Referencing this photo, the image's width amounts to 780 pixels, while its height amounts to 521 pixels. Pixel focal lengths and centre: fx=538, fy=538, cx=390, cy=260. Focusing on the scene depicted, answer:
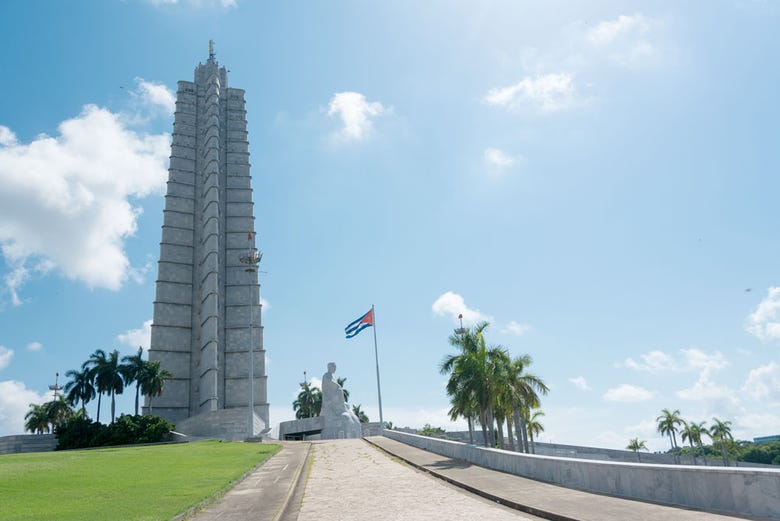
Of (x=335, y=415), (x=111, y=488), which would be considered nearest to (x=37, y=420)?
(x=335, y=415)

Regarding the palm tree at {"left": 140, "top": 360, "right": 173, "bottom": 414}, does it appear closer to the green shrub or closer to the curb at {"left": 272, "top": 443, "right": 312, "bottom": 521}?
the green shrub

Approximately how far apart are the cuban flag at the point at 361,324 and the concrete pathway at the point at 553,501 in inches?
1316

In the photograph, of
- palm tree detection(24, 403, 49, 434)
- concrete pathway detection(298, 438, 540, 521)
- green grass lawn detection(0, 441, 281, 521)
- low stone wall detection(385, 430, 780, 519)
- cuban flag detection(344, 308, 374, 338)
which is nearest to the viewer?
low stone wall detection(385, 430, 780, 519)

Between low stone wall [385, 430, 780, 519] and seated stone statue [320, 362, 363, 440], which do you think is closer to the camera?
low stone wall [385, 430, 780, 519]

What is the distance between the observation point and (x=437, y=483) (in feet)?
48.2

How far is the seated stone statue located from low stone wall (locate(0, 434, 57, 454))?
2730 cm

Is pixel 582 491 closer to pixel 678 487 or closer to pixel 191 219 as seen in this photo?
pixel 678 487

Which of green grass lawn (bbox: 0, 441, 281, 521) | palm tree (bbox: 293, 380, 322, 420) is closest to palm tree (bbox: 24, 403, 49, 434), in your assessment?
palm tree (bbox: 293, 380, 322, 420)

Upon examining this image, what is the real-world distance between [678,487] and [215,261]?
242 ft

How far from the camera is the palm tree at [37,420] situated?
69500 millimetres

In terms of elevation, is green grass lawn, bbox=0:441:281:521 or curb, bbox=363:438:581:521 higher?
green grass lawn, bbox=0:441:281:521

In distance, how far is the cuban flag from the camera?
165 ft

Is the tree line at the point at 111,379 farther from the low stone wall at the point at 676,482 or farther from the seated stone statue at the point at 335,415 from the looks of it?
the low stone wall at the point at 676,482

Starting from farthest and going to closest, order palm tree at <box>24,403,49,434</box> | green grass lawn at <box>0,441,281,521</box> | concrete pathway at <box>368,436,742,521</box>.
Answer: palm tree at <box>24,403,49,434</box>, green grass lawn at <box>0,441,281,521</box>, concrete pathway at <box>368,436,742,521</box>
